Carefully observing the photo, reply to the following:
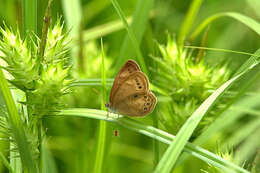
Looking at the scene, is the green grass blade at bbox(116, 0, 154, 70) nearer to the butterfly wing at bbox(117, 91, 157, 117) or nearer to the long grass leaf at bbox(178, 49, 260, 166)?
the butterfly wing at bbox(117, 91, 157, 117)

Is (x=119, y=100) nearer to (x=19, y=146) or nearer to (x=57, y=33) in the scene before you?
(x=57, y=33)

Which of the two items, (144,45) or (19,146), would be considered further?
(144,45)

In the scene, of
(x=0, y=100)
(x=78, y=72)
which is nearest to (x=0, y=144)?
(x=78, y=72)

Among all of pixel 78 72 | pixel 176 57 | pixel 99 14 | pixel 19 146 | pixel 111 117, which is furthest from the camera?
pixel 99 14

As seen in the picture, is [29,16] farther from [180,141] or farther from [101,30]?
[101,30]

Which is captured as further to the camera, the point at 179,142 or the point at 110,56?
the point at 110,56

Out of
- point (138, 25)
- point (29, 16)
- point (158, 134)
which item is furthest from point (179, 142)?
point (138, 25)

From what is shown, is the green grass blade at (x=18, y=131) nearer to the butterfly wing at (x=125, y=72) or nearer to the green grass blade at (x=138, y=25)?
the butterfly wing at (x=125, y=72)
